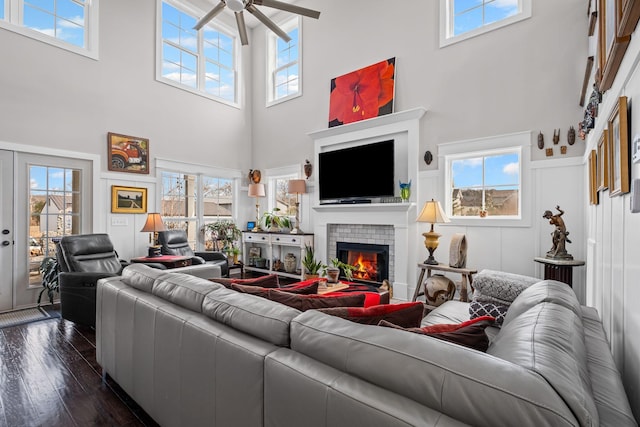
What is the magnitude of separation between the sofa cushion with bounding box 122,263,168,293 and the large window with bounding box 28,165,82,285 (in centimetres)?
279

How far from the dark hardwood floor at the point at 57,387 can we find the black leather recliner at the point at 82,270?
9.4 inches

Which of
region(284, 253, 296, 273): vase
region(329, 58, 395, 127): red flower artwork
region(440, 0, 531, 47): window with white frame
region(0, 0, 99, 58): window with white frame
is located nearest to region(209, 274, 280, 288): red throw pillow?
region(329, 58, 395, 127): red flower artwork

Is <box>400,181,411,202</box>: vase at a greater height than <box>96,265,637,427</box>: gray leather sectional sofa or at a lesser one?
greater

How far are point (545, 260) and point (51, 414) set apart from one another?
411cm

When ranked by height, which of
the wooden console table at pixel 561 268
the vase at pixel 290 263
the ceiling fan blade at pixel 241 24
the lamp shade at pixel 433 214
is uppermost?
the ceiling fan blade at pixel 241 24

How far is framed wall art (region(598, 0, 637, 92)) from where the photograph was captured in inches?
45.2

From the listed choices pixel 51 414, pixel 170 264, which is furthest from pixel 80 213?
pixel 51 414

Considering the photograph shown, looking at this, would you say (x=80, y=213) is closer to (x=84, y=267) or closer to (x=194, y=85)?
(x=84, y=267)

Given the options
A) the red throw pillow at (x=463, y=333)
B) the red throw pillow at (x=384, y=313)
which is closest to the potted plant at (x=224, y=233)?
the red throw pillow at (x=384, y=313)

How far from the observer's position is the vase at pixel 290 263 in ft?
19.4

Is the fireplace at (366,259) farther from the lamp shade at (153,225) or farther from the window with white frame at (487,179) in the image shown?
the lamp shade at (153,225)

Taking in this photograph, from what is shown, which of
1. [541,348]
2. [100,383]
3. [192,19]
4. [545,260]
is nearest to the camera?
[541,348]

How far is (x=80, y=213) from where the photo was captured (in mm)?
4762

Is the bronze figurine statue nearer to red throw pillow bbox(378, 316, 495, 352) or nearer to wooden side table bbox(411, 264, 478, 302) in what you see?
wooden side table bbox(411, 264, 478, 302)
